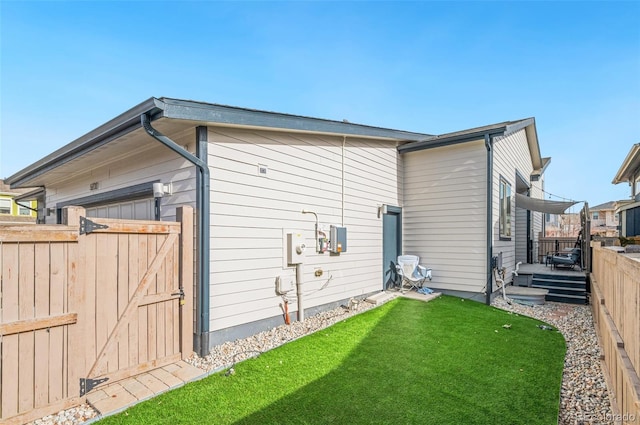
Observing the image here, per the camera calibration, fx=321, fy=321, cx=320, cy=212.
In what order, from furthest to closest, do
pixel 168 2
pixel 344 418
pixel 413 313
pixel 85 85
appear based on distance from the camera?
1. pixel 85 85
2. pixel 168 2
3. pixel 413 313
4. pixel 344 418

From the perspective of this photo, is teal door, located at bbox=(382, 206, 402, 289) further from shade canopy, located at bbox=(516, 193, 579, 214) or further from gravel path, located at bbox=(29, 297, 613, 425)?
shade canopy, located at bbox=(516, 193, 579, 214)

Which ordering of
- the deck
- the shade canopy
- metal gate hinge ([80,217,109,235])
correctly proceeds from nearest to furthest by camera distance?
metal gate hinge ([80,217,109,235]) → the deck → the shade canopy

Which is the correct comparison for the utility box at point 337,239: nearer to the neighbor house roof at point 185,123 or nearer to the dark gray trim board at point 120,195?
the neighbor house roof at point 185,123

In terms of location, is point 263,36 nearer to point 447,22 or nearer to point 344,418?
point 447,22

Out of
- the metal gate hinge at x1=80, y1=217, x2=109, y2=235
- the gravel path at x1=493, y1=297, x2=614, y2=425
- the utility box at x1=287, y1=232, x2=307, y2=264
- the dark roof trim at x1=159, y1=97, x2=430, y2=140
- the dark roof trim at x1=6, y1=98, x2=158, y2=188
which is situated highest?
the dark roof trim at x1=159, y1=97, x2=430, y2=140

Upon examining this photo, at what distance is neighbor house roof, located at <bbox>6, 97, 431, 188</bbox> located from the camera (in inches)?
148

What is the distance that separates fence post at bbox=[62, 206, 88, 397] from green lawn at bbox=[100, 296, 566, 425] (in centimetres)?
60

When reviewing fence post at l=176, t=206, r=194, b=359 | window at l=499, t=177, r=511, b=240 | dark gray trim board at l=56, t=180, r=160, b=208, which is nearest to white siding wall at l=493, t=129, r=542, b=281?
window at l=499, t=177, r=511, b=240

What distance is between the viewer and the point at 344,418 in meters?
2.79

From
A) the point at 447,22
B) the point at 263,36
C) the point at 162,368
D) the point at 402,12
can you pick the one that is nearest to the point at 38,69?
the point at 263,36

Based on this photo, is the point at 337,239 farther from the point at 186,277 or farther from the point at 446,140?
the point at 446,140

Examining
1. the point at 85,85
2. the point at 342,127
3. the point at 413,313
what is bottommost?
the point at 413,313

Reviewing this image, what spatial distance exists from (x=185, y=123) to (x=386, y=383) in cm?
394

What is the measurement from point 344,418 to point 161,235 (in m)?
2.84
